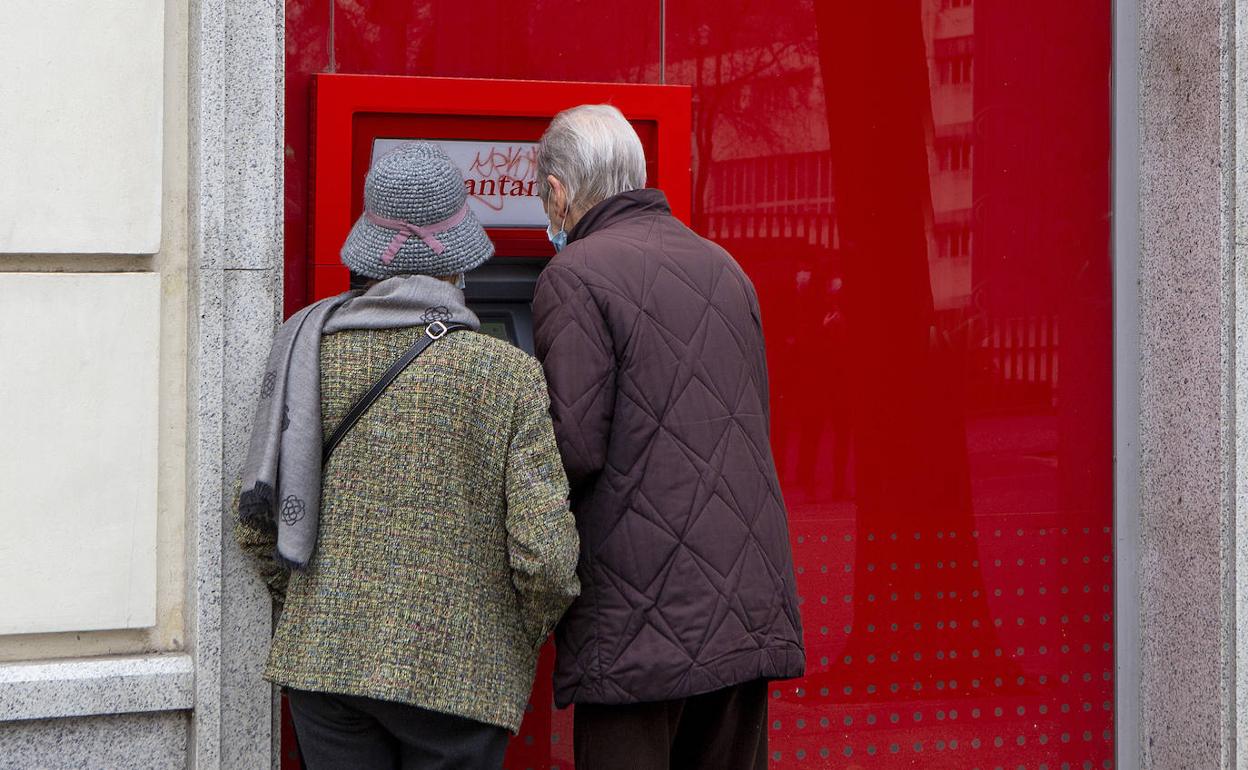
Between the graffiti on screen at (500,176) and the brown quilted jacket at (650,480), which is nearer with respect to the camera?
the brown quilted jacket at (650,480)

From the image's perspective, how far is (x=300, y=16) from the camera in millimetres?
3309

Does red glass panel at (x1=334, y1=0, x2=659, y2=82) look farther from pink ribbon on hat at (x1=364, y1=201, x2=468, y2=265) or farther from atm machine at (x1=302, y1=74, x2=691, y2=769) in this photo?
pink ribbon on hat at (x1=364, y1=201, x2=468, y2=265)

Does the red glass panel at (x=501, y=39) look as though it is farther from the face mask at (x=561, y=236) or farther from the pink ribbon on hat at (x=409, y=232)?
the pink ribbon on hat at (x=409, y=232)

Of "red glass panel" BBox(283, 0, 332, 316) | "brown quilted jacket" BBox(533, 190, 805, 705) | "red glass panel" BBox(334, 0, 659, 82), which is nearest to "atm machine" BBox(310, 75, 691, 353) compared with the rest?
"red glass panel" BBox(283, 0, 332, 316)

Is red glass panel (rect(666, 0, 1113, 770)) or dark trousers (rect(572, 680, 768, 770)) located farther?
red glass panel (rect(666, 0, 1113, 770))

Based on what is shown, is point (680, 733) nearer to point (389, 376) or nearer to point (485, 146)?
point (389, 376)

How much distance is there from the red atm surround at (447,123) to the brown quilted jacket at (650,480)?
24.9 inches

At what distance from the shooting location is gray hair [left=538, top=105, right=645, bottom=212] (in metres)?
2.69

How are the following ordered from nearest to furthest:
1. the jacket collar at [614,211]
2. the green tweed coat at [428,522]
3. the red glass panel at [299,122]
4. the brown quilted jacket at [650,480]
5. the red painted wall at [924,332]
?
1. the green tweed coat at [428,522]
2. the brown quilted jacket at [650,480]
3. the jacket collar at [614,211]
4. the red glass panel at [299,122]
5. the red painted wall at [924,332]

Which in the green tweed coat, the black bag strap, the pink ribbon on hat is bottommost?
the green tweed coat

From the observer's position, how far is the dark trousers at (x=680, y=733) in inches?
102

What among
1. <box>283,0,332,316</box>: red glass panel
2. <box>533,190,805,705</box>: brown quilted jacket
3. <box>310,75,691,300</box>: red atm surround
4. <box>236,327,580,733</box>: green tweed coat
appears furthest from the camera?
<box>283,0,332,316</box>: red glass panel

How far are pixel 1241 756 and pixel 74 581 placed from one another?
2.79 metres

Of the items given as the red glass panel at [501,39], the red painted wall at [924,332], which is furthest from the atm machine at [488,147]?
the red painted wall at [924,332]
